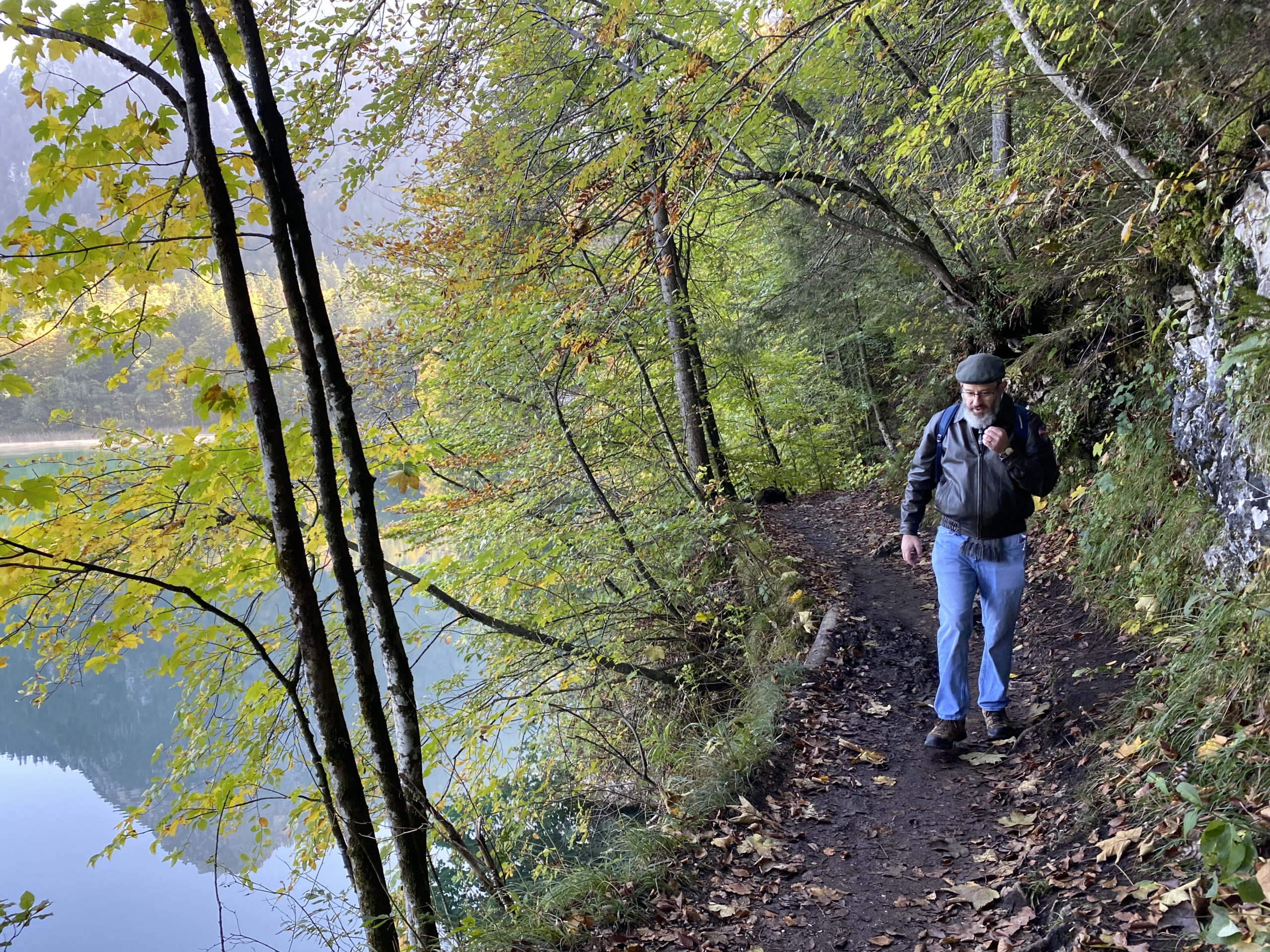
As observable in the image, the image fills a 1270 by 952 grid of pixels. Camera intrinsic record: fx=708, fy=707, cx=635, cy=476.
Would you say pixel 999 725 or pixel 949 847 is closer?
pixel 949 847

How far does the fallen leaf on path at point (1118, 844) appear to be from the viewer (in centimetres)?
284

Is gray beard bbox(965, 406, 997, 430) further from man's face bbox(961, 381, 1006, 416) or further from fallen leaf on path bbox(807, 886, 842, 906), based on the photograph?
fallen leaf on path bbox(807, 886, 842, 906)

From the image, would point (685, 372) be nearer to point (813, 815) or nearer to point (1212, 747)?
point (813, 815)

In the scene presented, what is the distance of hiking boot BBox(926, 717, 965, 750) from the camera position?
434 cm

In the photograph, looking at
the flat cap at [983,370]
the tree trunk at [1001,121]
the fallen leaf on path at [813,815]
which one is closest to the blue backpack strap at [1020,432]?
the flat cap at [983,370]

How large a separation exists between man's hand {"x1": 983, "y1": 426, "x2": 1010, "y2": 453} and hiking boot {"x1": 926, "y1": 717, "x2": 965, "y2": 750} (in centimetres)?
169

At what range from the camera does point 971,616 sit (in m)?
4.21

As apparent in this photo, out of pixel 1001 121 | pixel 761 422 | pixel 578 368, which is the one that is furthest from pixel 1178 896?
pixel 761 422

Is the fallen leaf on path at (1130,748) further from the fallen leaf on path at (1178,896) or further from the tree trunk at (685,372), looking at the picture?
the tree trunk at (685,372)

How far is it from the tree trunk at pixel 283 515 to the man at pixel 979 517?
3183mm

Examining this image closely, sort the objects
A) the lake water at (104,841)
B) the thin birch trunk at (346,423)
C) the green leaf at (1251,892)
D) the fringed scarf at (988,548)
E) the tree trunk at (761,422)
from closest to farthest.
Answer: the green leaf at (1251,892) → the thin birch trunk at (346,423) → the fringed scarf at (988,548) → the lake water at (104,841) → the tree trunk at (761,422)

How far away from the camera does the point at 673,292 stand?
337 inches

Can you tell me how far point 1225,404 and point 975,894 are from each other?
322 centimetres

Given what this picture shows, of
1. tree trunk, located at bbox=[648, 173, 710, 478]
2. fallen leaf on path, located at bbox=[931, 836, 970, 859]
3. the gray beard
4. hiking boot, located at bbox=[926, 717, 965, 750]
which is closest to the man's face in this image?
the gray beard
